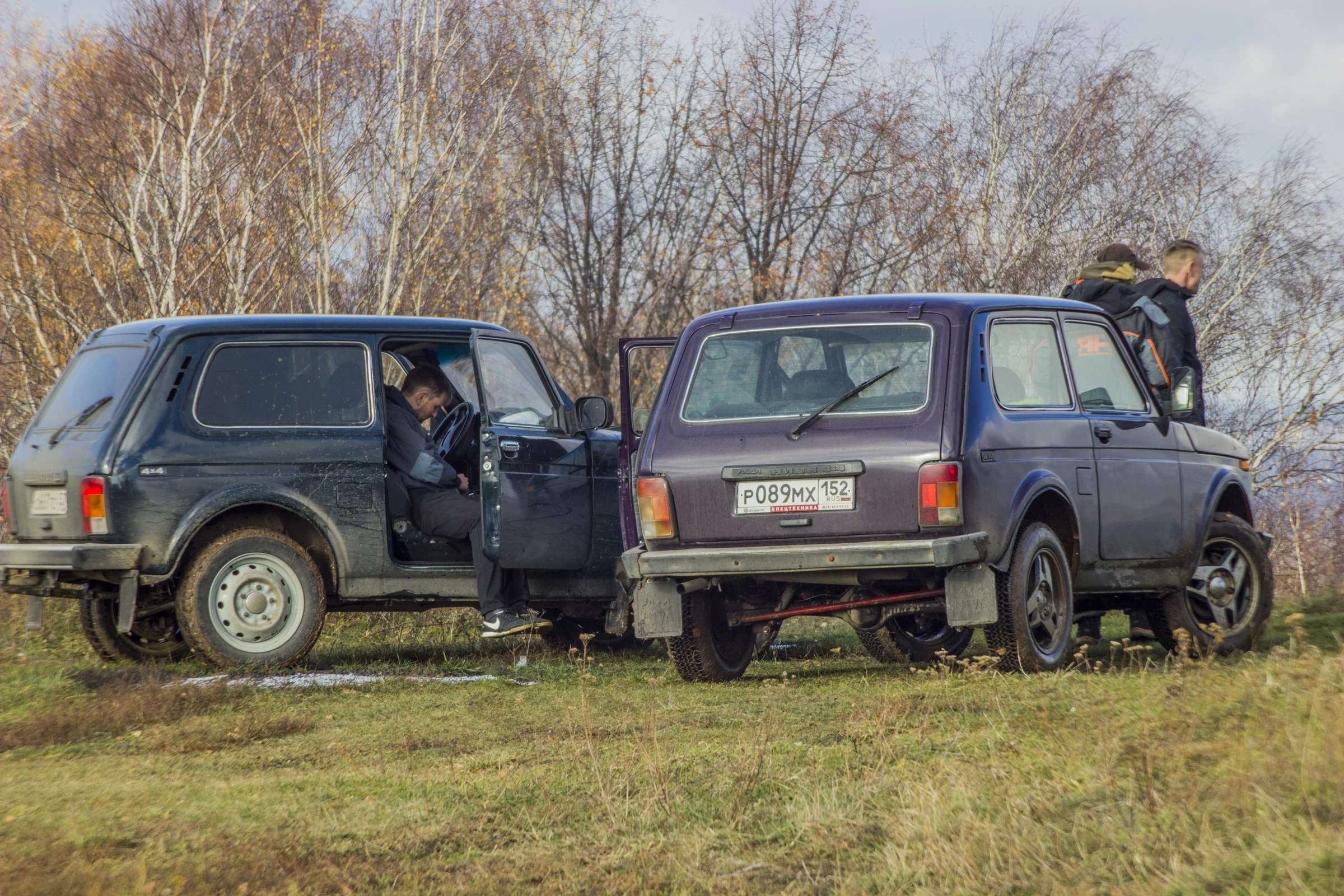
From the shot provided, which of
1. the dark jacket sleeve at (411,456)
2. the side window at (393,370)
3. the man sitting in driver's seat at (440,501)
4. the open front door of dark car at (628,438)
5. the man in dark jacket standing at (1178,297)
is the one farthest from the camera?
the side window at (393,370)

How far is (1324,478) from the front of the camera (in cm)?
2931

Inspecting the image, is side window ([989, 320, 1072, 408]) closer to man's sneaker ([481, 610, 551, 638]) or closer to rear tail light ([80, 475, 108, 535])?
man's sneaker ([481, 610, 551, 638])

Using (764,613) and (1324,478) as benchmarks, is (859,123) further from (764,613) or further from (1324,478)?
(764,613)

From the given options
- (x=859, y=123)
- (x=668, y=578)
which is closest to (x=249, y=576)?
(x=668, y=578)

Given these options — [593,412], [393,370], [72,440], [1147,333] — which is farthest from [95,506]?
[1147,333]

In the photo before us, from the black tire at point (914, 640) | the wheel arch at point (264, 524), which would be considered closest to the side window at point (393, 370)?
the wheel arch at point (264, 524)

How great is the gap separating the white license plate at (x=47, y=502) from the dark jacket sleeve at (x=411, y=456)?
72.1 inches

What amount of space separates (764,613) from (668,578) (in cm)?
57

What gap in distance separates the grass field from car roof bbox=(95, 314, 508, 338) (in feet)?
7.73

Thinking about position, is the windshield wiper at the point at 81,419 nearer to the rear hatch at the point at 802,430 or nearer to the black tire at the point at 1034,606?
the rear hatch at the point at 802,430

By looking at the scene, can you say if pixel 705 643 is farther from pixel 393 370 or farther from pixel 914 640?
pixel 393 370

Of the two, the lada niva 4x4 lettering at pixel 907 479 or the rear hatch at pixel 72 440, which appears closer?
the lada niva 4x4 lettering at pixel 907 479

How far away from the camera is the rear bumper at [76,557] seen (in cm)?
838

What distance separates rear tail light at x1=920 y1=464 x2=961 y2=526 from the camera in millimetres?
7066
